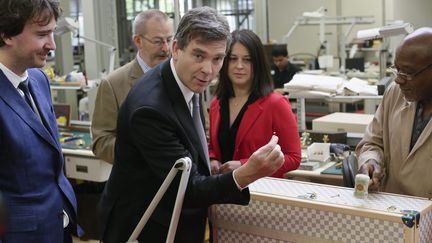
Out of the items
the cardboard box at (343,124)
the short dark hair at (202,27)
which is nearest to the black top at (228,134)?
the short dark hair at (202,27)

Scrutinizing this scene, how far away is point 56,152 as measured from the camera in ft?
5.27

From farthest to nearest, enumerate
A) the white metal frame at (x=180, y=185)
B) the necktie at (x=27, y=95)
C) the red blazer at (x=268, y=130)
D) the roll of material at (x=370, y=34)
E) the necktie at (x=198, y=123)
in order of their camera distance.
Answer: the roll of material at (x=370, y=34) < the red blazer at (x=268, y=130) < the necktie at (x=27, y=95) < the necktie at (x=198, y=123) < the white metal frame at (x=180, y=185)

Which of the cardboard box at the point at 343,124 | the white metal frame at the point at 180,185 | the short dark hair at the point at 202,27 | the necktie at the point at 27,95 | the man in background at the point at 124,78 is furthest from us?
the cardboard box at the point at 343,124

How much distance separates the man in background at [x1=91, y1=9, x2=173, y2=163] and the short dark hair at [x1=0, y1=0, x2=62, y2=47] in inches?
28.7

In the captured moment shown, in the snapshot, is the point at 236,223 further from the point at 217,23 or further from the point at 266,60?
the point at 266,60

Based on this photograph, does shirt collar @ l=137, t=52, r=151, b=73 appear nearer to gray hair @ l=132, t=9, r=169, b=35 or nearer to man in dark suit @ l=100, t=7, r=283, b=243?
gray hair @ l=132, t=9, r=169, b=35

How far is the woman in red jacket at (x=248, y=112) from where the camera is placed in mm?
2062

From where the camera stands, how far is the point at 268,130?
2.07 metres

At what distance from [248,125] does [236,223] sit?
2.04ft

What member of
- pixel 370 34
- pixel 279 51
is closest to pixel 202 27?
pixel 370 34

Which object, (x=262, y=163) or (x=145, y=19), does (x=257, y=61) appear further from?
(x=262, y=163)

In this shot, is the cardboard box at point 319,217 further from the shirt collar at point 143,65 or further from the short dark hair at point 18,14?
the shirt collar at point 143,65

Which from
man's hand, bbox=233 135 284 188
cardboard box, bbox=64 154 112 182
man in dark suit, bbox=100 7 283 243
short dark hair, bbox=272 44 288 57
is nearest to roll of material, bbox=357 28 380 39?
cardboard box, bbox=64 154 112 182

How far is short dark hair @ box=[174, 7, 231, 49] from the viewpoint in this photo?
1359 mm
